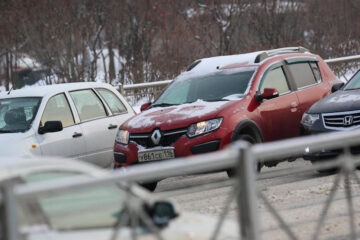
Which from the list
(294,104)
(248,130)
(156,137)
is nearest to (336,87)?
(294,104)

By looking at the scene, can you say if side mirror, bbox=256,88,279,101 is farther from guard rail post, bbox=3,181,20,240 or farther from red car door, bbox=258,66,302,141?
guard rail post, bbox=3,181,20,240

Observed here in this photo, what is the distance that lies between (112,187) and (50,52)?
19817 mm

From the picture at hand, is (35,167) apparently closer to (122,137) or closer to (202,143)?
(202,143)

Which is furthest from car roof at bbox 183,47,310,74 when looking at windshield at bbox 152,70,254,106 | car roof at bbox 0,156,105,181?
car roof at bbox 0,156,105,181

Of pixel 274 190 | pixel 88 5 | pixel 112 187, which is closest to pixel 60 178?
pixel 112 187

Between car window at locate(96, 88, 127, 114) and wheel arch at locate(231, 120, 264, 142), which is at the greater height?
car window at locate(96, 88, 127, 114)

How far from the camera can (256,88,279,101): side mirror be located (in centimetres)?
1162

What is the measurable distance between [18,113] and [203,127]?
2.43 metres

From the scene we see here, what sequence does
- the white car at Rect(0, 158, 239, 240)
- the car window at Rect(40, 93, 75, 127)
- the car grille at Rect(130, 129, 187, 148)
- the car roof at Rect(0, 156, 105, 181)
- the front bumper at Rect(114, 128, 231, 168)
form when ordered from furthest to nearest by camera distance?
the car window at Rect(40, 93, 75, 127) → the car grille at Rect(130, 129, 187, 148) → the front bumper at Rect(114, 128, 231, 168) → the car roof at Rect(0, 156, 105, 181) → the white car at Rect(0, 158, 239, 240)

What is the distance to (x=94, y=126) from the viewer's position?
12.1 m

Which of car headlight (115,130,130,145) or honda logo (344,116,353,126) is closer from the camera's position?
honda logo (344,116,353,126)

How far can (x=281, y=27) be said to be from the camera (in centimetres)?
2969

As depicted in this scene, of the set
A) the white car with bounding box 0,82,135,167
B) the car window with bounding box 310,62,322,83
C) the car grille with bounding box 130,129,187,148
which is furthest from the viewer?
the car window with bounding box 310,62,322,83

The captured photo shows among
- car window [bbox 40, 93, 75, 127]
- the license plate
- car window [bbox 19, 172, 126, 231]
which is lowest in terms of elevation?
the license plate
